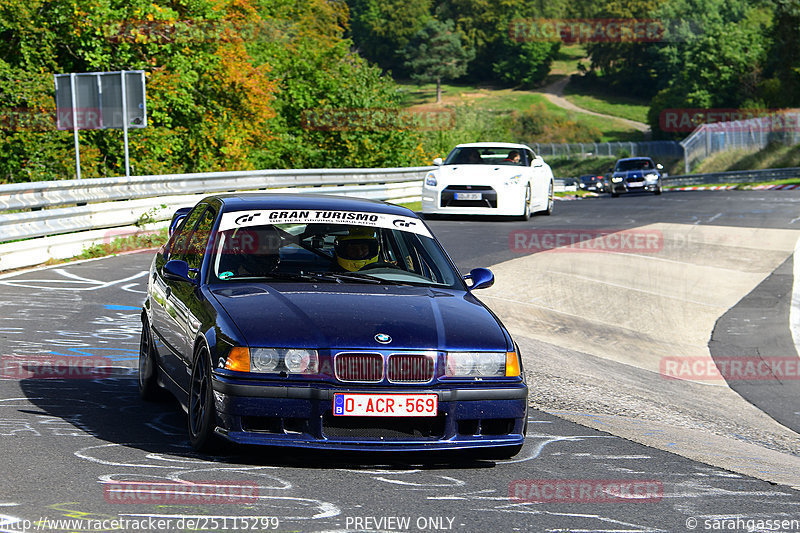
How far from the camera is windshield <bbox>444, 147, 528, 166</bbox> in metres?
22.8

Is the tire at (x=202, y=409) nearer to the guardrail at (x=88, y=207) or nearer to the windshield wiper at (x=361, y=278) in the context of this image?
the windshield wiper at (x=361, y=278)

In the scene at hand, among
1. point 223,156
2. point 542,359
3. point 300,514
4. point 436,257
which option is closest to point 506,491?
point 300,514

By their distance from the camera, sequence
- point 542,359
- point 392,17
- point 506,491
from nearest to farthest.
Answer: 1. point 506,491
2. point 542,359
3. point 392,17

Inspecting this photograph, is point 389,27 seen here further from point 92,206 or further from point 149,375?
point 149,375

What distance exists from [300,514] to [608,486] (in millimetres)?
1681

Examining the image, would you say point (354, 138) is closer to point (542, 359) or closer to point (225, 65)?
point (225, 65)

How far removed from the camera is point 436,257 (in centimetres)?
725

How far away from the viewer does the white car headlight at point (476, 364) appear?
577cm

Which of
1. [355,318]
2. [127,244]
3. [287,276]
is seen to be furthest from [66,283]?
[355,318]

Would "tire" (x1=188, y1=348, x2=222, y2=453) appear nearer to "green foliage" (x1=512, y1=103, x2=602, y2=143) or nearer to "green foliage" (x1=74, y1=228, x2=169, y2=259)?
"green foliage" (x1=74, y1=228, x2=169, y2=259)

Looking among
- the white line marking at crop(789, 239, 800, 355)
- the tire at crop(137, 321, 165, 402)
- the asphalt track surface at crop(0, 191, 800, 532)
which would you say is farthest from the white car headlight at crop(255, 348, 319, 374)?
the white line marking at crop(789, 239, 800, 355)

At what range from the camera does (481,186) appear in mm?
22188

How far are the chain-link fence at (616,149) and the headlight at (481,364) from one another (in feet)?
269

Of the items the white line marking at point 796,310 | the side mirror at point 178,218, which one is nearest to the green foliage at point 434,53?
the white line marking at point 796,310
